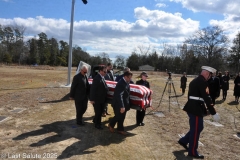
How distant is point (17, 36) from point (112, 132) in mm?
77595

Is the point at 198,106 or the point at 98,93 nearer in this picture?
the point at 198,106

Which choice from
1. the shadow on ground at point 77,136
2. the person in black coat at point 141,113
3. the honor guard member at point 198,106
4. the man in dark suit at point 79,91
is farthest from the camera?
the person in black coat at point 141,113

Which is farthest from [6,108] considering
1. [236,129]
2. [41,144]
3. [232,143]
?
[236,129]

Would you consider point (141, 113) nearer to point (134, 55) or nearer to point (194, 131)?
point (194, 131)

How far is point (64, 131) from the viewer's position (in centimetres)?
535

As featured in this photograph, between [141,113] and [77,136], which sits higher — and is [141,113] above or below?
above

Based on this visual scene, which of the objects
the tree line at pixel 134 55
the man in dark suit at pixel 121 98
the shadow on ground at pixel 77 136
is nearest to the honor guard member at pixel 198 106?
the man in dark suit at pixel 121 98

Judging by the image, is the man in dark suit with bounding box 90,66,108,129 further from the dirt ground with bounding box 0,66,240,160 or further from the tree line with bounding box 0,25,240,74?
the tree line with bounding box 0,25,240,74

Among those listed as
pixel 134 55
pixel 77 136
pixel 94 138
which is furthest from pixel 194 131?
pixel 134 55

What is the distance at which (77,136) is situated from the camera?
16.7ft

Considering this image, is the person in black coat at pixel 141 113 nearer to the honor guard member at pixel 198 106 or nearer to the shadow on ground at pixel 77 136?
the shadow on ground at pixel 77 136

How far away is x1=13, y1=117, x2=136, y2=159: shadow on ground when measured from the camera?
171 inches

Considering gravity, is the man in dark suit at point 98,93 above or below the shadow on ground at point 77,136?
above

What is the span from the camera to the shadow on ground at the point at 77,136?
435cm
